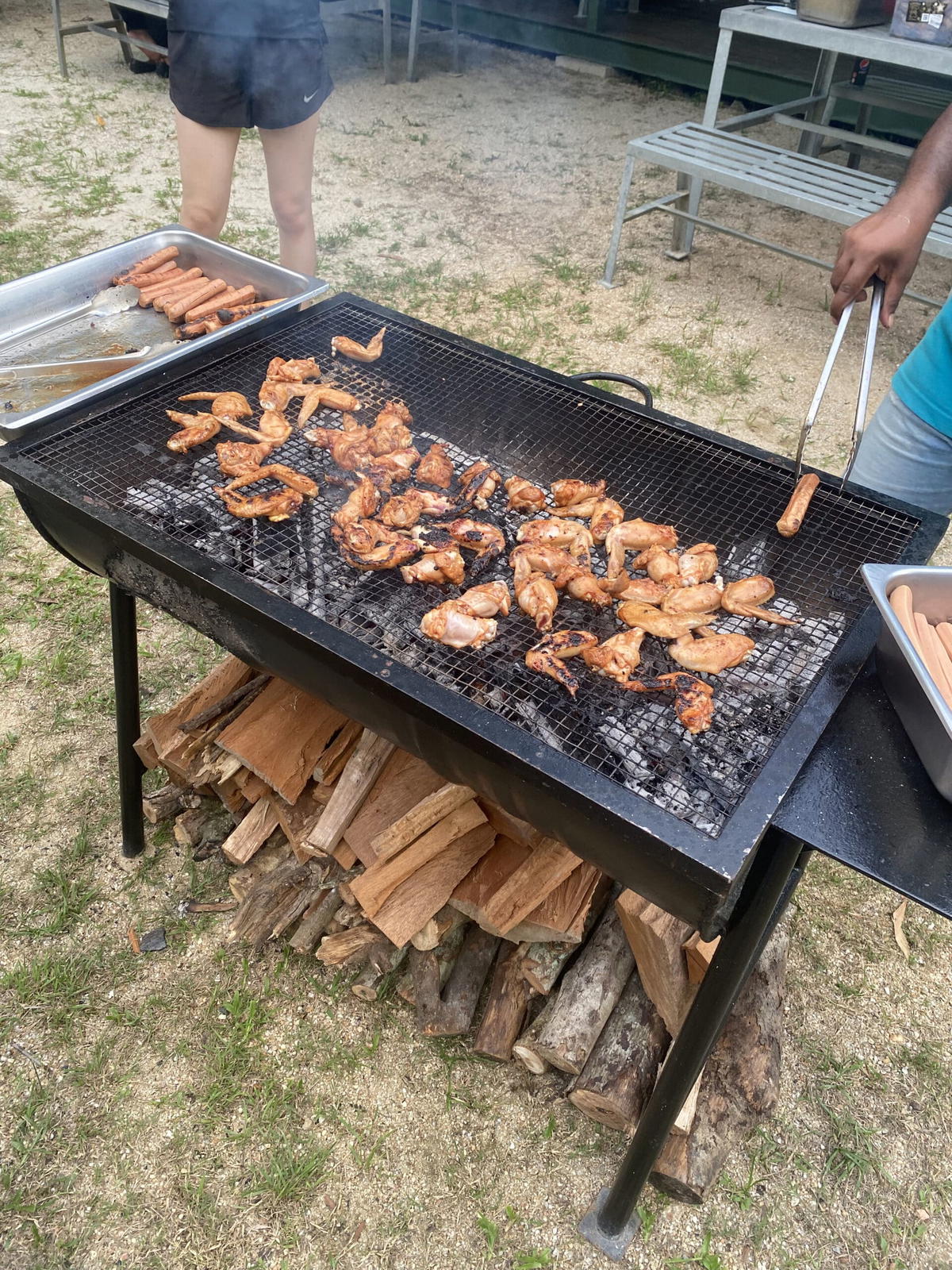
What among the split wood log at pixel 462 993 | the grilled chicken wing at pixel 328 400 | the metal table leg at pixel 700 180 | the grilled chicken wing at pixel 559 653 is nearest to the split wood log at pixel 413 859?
the split wood log at pixel 462 993

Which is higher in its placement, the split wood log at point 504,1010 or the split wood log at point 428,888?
the split wood log at point 428,888

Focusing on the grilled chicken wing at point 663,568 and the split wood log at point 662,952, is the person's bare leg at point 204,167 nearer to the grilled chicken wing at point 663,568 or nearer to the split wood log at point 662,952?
the grilled chicken wing at point 663,568

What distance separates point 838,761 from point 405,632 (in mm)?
934

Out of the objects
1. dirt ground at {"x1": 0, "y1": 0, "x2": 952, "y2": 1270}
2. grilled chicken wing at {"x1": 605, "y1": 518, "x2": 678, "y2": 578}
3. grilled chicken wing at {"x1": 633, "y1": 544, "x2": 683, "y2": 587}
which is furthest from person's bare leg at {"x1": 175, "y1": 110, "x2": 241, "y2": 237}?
grilled chicken wing at {"x1": 633, "y1": 544, "x2": 683, "y2": 587}

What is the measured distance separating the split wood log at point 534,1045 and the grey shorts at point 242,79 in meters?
3.86

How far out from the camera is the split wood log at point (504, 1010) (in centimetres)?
244

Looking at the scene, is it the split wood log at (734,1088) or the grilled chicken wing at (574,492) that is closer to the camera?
the split wood log at (734,1088)

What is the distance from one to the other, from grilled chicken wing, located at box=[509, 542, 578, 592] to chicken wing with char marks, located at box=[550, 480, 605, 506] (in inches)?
9.9

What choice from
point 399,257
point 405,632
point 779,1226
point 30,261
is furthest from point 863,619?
point 30,261

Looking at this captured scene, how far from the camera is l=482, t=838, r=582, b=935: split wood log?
2400mm

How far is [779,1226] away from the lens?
7.36 ft

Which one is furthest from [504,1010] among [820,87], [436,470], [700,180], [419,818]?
[820,87]

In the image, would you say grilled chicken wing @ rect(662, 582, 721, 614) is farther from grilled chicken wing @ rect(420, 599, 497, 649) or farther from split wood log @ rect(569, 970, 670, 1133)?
split wood log @ rect(569, 970, 670, 1133)

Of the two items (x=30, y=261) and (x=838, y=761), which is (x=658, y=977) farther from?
(x=30, y=261)
